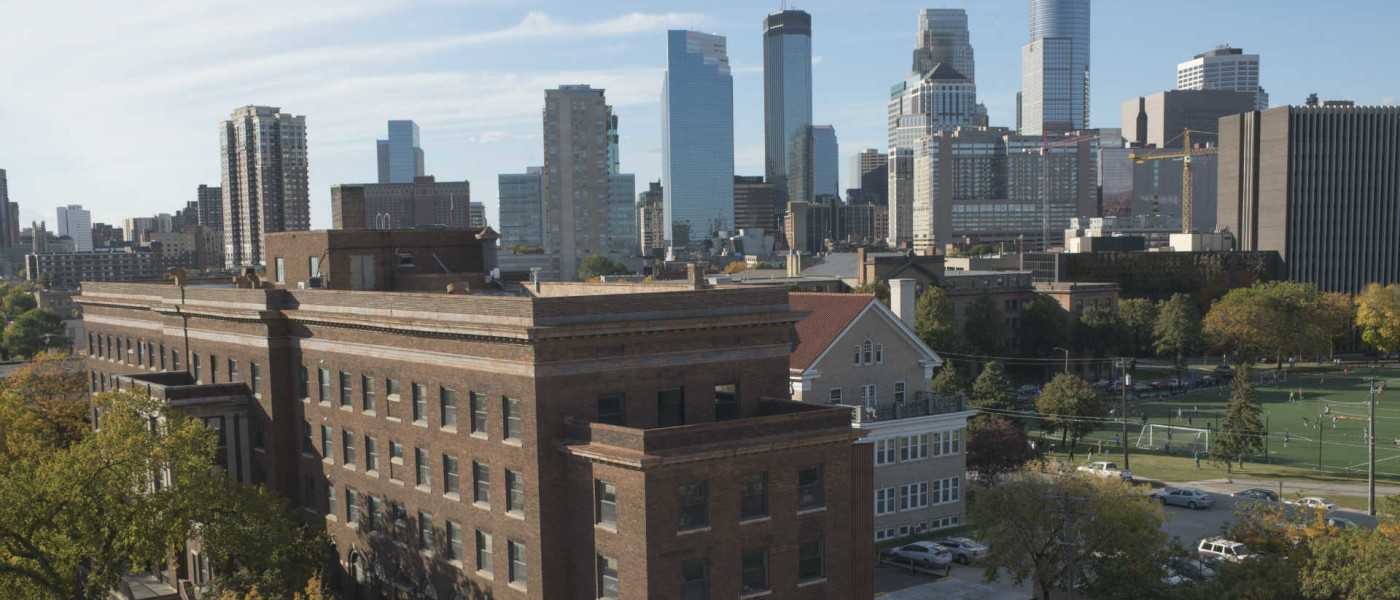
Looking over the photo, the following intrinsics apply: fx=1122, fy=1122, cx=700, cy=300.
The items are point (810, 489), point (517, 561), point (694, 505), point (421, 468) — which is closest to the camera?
point (694, 505)

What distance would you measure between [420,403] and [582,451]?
10697mm

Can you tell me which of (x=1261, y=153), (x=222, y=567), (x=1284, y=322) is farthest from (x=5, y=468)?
(x=1261, y=153)

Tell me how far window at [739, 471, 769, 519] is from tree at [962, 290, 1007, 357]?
3723 inches

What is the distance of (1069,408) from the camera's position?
3381 inches

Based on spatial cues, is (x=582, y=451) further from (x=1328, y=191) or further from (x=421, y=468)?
(x=1328, y=191)

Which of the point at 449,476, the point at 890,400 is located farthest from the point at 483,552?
the point at 890,400

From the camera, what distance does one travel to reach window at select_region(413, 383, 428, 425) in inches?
1748

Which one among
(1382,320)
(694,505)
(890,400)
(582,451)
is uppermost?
(582,451)

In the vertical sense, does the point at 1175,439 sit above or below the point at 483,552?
below

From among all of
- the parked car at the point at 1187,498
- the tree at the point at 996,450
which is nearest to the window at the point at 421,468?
the tree at the point at 996,450

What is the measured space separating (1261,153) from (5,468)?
616ft

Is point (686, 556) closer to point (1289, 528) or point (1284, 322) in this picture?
point (1289, 528)

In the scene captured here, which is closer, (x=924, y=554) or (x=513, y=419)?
(x=513, y=419)

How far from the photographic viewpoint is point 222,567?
48125 millimetres
